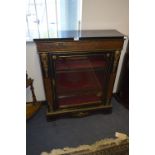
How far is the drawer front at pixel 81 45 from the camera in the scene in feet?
5.25

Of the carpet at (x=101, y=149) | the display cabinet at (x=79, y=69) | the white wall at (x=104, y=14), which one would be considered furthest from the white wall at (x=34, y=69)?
the carpet at (x=101, y=149)

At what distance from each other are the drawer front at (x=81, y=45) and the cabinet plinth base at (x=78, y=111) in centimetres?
72

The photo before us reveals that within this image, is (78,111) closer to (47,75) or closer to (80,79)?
(80,79)

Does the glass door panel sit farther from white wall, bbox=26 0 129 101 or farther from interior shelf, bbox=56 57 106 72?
white wall, bbox=26 0 129 101

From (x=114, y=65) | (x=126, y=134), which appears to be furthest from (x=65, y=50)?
(x=126, y=134)

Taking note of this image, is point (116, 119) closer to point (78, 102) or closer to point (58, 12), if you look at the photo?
point (78, 102)

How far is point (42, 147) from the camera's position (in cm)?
168

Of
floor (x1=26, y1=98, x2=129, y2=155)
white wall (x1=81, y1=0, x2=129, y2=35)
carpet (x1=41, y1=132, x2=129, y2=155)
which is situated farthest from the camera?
white wall (x1=81, y1=0, x2=129, y2=35)

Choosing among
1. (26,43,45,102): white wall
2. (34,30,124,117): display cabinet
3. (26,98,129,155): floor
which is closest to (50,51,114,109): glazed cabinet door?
(34,30,124,117): display cabinet

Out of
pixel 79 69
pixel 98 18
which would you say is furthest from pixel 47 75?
pixel 98 18

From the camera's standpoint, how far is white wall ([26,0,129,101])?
1.90m

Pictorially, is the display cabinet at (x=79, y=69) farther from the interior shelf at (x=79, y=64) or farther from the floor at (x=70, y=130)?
the floor at (x=70, y=130)
